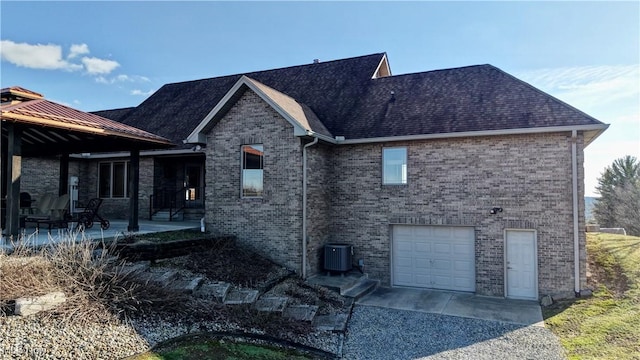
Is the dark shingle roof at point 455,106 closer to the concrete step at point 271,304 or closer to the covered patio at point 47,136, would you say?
the concrete step at point 271,304

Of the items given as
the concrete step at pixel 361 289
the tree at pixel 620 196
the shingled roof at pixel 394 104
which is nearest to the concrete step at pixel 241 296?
the concrete step at pixel 361 289

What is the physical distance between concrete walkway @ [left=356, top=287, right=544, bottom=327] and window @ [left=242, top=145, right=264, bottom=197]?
4.71 metres

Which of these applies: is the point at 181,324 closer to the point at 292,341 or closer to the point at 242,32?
the point at 292,341

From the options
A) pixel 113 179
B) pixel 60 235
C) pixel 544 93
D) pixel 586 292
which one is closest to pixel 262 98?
pixel 60 235

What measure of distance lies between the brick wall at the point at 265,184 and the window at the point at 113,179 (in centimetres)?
763

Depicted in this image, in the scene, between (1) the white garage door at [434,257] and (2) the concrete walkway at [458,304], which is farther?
(1) the white garage door at [434,257]

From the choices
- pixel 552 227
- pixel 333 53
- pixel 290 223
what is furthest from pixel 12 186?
pixel 333 53

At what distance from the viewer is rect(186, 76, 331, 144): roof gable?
11625 millimetres

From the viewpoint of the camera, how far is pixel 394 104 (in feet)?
46.7

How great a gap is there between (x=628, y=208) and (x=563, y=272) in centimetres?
3181

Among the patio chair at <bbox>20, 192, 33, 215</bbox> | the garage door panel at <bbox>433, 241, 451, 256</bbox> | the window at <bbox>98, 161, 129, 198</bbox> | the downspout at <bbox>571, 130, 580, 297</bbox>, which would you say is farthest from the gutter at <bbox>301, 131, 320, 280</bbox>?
the patio chair at <bbox>20, 192, 33, 215</bbox>

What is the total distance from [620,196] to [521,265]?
33214 millimetres

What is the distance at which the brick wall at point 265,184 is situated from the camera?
11750 mm

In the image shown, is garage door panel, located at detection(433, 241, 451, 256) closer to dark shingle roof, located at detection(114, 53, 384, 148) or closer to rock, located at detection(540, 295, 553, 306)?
rock, located at detection(540, 295, 553, 306)
